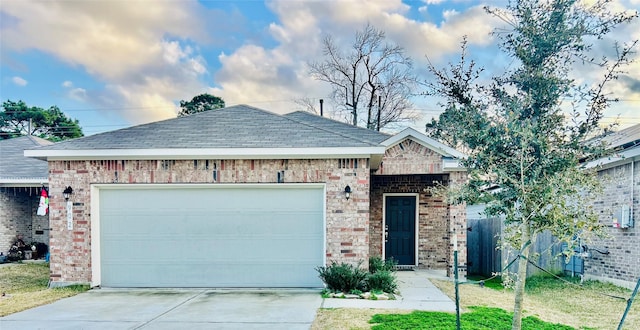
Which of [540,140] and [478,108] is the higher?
[478,108]

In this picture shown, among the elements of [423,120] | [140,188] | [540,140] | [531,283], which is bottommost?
[531,283]

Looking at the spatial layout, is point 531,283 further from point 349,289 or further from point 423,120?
point 423,120

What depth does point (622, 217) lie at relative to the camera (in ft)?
28.3

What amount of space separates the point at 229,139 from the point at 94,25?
16.1 feet

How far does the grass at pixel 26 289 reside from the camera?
701cm

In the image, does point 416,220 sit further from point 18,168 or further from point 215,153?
point 18,168

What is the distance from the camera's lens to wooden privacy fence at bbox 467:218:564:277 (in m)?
10.4

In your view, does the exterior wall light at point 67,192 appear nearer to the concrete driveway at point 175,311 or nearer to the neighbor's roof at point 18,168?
the concrete driveway at point 175,311

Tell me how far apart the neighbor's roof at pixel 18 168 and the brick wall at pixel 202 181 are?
4.72 meters

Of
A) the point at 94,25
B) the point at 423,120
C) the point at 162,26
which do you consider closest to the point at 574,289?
the point at 162,26

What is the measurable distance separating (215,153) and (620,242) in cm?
873

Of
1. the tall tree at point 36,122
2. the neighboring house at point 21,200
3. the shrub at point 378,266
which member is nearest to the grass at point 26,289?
the neighboring house at point 21,200

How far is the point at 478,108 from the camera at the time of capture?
482cm

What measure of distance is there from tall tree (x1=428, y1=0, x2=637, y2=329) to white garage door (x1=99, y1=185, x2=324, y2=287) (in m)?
4.10
